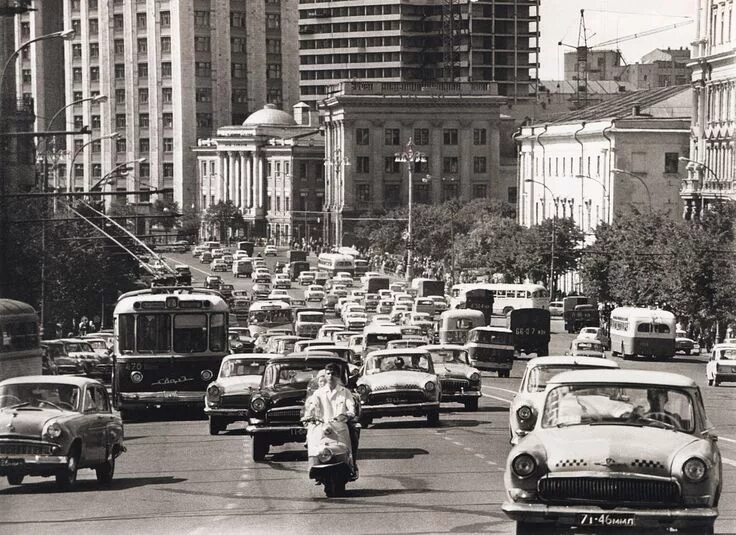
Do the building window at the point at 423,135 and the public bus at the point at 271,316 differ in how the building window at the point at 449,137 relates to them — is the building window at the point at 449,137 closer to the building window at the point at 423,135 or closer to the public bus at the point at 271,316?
the building window at the point at 423,135

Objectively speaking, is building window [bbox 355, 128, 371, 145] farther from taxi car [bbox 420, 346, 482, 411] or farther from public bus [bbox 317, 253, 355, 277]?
taxi car [bbox 420, 346, 482, 411]

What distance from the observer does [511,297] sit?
338 feet

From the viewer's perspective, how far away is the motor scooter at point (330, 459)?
68.9ft

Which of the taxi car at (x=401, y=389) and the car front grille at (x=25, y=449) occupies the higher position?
the car front grille at (x=25, y=449)

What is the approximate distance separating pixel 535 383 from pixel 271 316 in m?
60.9

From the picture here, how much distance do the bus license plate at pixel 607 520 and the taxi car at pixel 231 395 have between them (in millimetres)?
16788

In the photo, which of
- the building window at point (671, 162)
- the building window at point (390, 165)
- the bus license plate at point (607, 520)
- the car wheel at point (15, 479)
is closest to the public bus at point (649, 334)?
the building window at point (671, 162)

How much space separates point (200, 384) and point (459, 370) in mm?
5698

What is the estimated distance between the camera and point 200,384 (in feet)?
125

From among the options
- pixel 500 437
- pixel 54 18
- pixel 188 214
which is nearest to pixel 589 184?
pixel 54 18

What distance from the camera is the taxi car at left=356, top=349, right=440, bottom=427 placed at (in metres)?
32.3

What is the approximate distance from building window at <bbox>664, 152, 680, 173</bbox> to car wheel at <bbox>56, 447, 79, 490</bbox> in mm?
90636

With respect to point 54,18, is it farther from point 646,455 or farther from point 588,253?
point 646,455

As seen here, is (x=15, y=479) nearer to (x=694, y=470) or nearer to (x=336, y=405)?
(x=336, y=405)
